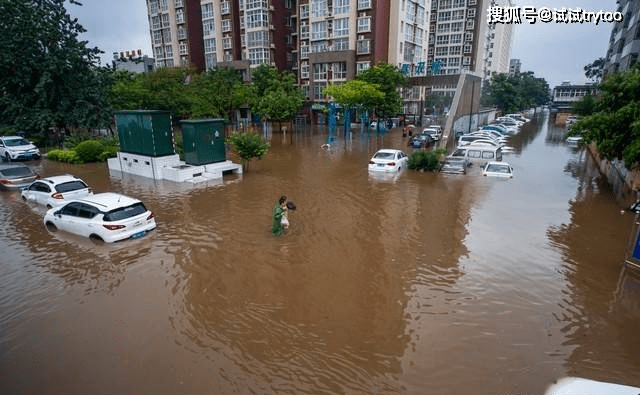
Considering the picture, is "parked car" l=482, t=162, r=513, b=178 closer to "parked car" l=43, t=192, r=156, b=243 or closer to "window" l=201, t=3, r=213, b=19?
"parked car" l=43, t=192, r=156, b=243

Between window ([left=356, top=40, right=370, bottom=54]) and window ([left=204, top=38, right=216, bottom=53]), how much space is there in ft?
92.0

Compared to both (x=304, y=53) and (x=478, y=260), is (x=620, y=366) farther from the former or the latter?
(x=304, y=53)

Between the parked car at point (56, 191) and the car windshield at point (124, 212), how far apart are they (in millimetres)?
5249

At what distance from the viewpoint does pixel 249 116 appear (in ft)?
213

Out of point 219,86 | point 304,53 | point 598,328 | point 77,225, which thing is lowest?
point 598,328

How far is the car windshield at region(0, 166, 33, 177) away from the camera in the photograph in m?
19.6

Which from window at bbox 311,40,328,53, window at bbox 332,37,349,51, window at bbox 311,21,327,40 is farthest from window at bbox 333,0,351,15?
window at bbox 311,40,328,53

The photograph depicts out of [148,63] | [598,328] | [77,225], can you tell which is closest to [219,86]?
[77,225]

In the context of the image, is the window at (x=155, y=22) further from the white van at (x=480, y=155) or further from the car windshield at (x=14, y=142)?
the white van at (x=480, y=155)

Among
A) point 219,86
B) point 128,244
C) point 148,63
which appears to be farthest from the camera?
point 148,63

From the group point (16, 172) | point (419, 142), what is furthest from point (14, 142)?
point (419, 142)

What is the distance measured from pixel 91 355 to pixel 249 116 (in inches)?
2393

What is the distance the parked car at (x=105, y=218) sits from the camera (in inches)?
470

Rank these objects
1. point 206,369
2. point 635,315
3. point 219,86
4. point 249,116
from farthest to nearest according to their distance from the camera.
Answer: point 249,116
point 219,86
point 635,315
point 206,369
